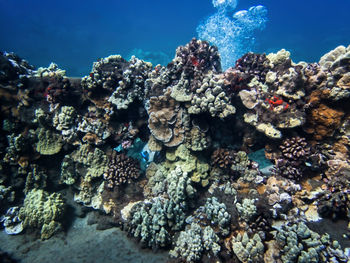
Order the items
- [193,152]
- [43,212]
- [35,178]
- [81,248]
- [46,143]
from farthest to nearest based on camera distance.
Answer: [35,178] < [46,143] < [43,212] < [193,152] < [81,248]

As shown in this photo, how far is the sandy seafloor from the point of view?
442cm

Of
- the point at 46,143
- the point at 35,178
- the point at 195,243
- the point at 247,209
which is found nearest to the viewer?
the point at 195,243

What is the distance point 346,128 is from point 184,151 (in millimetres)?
4216

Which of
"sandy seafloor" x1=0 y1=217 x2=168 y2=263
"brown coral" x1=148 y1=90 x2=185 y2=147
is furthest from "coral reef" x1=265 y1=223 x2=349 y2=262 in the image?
"brown coral" x1=148 y1=90 x2=185 y2=147

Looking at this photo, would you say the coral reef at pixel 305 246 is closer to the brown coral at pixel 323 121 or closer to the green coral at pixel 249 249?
the green coral at pixel 249 249

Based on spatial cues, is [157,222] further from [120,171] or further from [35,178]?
[35,178]

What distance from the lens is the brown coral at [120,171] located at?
5859 mm

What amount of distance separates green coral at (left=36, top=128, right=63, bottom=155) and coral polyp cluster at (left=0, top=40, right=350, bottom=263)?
1.3 inches

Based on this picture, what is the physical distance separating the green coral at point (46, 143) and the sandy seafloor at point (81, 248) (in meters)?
2.61

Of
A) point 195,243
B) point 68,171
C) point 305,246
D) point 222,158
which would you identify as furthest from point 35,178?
point 305,246

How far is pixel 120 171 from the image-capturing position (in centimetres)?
589

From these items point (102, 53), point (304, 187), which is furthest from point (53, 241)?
point (102, 53)

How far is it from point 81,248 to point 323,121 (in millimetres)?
7322

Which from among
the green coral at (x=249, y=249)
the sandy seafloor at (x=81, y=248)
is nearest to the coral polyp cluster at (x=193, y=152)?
the green coral at (x=249, y=249)
